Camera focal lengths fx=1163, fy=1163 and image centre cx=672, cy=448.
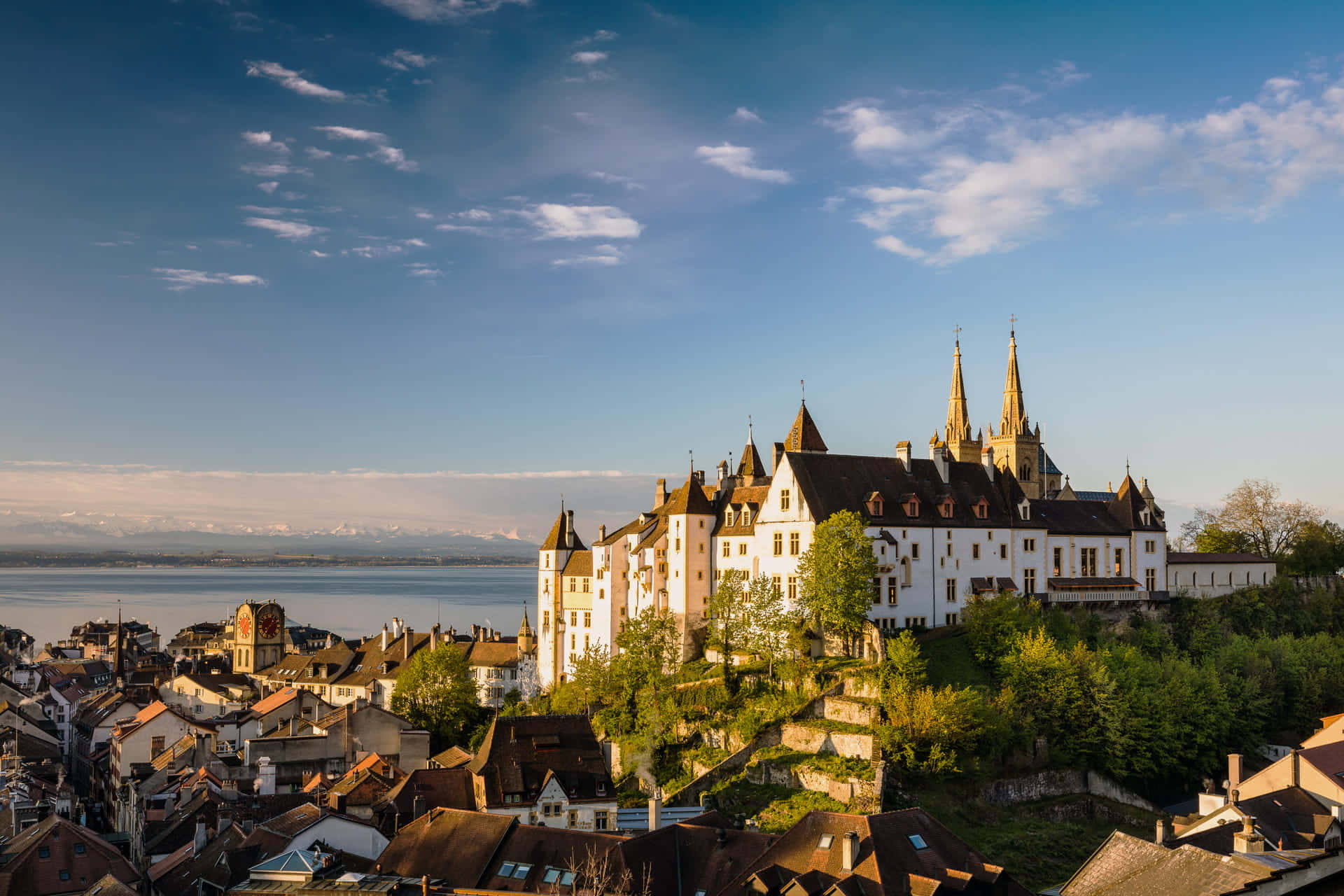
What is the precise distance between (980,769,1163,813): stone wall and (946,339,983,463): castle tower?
50.2 meters

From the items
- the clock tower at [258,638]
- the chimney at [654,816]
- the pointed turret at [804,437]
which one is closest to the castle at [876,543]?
Result: the pointed turret at [804,437]

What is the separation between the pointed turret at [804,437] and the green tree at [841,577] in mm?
10779

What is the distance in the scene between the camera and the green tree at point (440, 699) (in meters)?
71.2

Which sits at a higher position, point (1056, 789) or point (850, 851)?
point (850, 851)

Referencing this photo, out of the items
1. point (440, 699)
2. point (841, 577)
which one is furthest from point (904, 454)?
point (440, 699)

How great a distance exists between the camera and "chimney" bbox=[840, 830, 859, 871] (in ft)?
119

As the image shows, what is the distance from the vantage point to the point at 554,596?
3049 inches

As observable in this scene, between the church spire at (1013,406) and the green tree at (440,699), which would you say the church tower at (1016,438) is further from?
the green tree at (440,699)

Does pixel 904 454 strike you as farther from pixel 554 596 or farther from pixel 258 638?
pixel 258 638

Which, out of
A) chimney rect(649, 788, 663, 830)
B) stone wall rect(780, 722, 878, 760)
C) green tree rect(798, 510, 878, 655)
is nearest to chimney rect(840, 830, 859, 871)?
chimney rect(649, 788, 663, 830)

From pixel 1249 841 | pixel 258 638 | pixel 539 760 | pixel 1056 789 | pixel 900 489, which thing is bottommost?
pixel 1056 789

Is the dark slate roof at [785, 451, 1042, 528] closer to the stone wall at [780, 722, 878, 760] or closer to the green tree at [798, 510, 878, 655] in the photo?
the green tree at [798, 510, 878, 655]

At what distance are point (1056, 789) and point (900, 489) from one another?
18.1m

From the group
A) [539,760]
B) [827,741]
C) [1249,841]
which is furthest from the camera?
[827,741]
